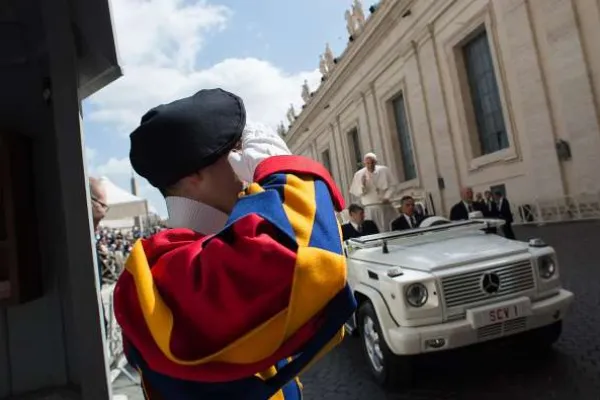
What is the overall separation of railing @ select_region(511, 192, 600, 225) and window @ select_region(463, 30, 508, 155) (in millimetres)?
2566

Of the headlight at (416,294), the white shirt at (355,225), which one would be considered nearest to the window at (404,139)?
the white shirt at (355,225)

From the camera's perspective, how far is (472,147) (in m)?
16.7

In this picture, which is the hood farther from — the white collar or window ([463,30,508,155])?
window ([463,30,508,155])

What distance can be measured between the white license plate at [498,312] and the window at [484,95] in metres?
13.0

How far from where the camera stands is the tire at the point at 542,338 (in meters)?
4.31

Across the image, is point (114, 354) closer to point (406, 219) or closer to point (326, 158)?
point (406, 219)

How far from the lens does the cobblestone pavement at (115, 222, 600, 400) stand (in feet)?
12.1

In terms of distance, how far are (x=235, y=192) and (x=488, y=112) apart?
55.7 feet

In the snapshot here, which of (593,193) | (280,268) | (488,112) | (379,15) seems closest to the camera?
(280,268)

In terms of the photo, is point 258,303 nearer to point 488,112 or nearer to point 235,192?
point 235,192

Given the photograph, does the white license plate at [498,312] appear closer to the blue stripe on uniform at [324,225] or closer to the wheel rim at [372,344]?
the wheel rim at [372,344]

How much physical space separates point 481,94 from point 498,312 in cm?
1445

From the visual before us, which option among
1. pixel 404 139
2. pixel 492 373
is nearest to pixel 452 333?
pixel 492 373

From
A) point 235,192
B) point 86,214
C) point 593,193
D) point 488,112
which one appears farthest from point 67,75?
point 488,112
